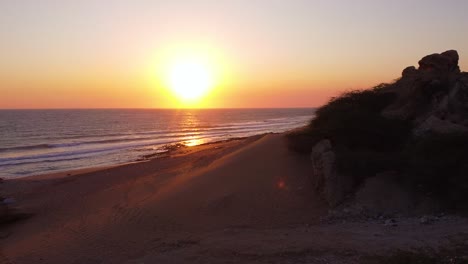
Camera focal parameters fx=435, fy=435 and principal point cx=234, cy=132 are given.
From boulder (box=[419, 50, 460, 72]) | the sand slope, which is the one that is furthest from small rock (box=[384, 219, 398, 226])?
boulder (box=[419, 50, 460, 72])

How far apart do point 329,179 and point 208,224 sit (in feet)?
11.3

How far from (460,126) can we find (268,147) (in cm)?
751

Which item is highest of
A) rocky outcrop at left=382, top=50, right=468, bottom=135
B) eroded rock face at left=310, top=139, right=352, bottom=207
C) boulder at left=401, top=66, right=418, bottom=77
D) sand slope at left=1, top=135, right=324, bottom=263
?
boulder at left=401, top=66, right=418, bottom=77

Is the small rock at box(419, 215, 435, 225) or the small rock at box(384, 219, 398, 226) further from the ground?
the small rock at box(419, 215, 435, 225)

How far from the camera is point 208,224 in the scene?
11.0 m

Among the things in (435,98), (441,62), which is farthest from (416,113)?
(441,62)

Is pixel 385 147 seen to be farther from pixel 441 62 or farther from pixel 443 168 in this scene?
pixel 441 62

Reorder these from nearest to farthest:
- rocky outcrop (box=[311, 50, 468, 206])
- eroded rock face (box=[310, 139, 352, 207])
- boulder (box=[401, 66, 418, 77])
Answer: eroded rock face (box=[310, 139, 352, 207])
rocky outcrop (box=[311, 50, 468, 206])
boulder (box=[401, 66, 418, 77])

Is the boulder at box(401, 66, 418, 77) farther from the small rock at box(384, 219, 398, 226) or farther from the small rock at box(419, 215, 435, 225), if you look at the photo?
the small rock at box(384, 219, 398, 226)

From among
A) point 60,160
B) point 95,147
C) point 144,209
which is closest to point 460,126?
point 144,209

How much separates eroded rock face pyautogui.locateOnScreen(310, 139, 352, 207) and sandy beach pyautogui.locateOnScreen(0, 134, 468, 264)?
1.05 feet

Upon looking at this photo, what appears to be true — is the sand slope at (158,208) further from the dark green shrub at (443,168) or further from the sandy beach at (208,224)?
the dark green shrub at (443,168)

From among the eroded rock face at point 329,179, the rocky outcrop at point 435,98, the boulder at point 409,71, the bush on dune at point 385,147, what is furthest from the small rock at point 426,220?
the boulder at point 409,71

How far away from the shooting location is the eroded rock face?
37.2ft
